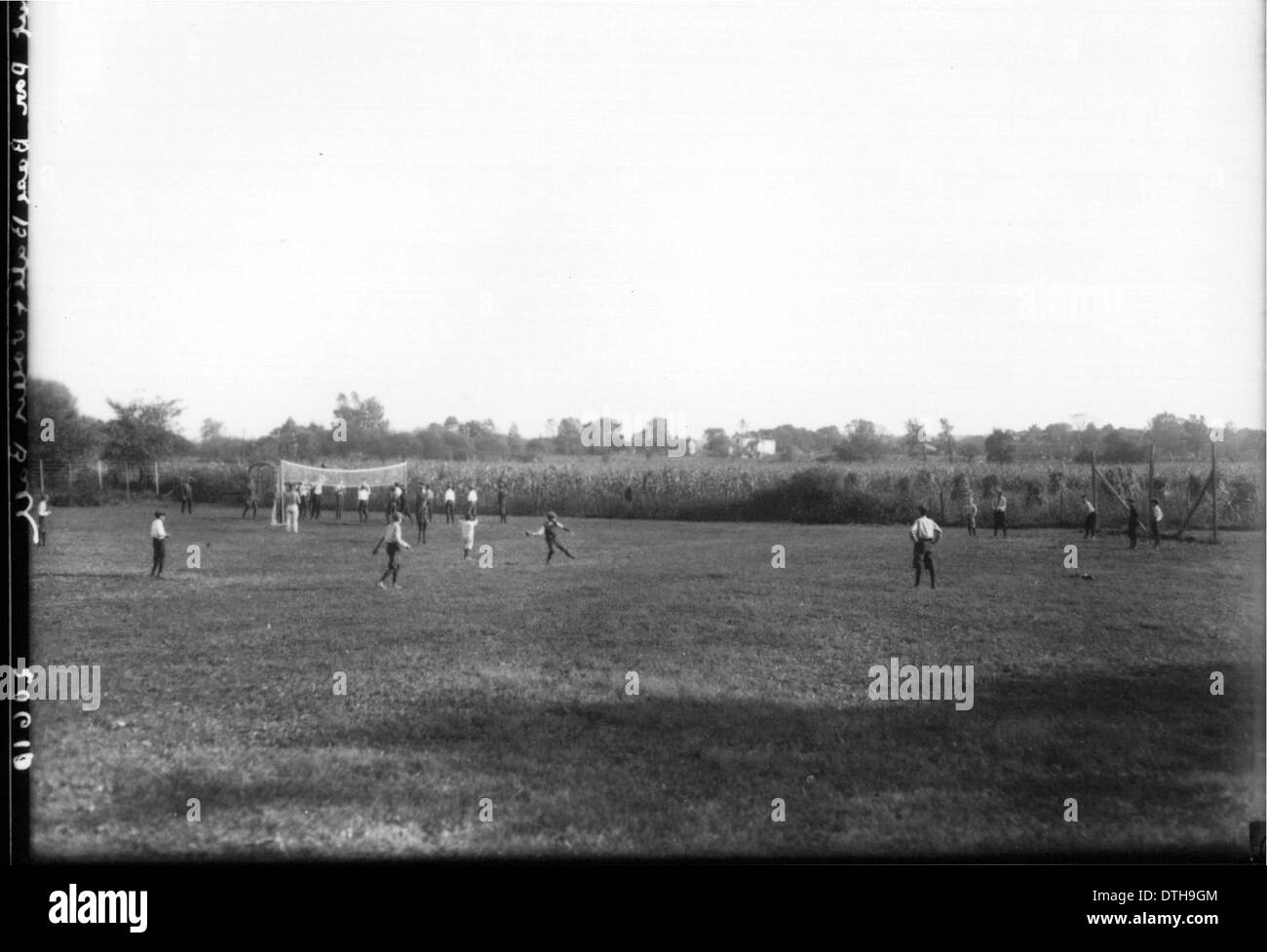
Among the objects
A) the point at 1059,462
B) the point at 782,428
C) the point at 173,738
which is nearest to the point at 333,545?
the point at 173,738

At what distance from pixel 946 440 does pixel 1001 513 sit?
→ 768 mm

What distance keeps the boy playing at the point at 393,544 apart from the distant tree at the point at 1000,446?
13.3ft

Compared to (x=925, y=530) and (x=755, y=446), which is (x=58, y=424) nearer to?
(x=755, y=446)

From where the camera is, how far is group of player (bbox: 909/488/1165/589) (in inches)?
185

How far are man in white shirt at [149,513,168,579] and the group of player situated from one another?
4.94m

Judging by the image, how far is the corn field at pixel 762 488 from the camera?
4.60 meters

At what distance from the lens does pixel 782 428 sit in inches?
175

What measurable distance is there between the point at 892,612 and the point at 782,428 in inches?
55.2

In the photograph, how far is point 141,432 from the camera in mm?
4266

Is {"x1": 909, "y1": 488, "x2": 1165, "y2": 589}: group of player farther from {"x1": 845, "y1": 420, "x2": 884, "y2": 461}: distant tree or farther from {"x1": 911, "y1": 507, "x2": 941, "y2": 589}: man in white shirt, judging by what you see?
{"x1": 845, "y1": 420, "x2": 884, "y2": 461}: distant tree

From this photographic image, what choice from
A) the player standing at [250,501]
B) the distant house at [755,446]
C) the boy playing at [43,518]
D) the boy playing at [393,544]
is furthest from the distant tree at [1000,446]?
the boy playing at [43,518]

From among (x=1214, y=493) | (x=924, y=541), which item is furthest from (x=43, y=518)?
(x=1214, y=493)

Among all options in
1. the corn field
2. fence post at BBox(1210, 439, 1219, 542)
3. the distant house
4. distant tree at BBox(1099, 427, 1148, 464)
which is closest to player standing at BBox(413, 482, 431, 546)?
the corn field
